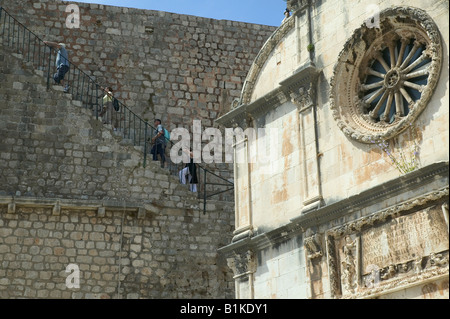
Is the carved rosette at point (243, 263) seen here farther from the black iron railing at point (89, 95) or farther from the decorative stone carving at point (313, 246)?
the black iron railing at point (89, 95)

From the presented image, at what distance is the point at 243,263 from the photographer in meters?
13.4

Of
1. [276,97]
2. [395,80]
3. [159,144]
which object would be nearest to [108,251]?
[159,144]

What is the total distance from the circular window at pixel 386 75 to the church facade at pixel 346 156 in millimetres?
16

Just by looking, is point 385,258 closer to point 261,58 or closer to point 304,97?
point 304,97

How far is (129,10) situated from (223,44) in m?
2.55

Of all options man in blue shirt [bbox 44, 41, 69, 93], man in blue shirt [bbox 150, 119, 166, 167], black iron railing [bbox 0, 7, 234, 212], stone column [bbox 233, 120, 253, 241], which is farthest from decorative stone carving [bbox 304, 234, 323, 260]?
man in blue shirt [bbox 44, 41, 69, 93]

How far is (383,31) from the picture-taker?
39.3ft

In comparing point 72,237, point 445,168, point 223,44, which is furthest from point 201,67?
point 445,168

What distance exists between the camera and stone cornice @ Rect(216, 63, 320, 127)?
Result: 12.9 meters

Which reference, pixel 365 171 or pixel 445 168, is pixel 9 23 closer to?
pixel 365 171

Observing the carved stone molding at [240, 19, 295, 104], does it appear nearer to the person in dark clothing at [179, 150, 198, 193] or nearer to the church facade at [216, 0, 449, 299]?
the church facade at [216, 0, 449, 299]

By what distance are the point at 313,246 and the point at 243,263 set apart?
1719mm
